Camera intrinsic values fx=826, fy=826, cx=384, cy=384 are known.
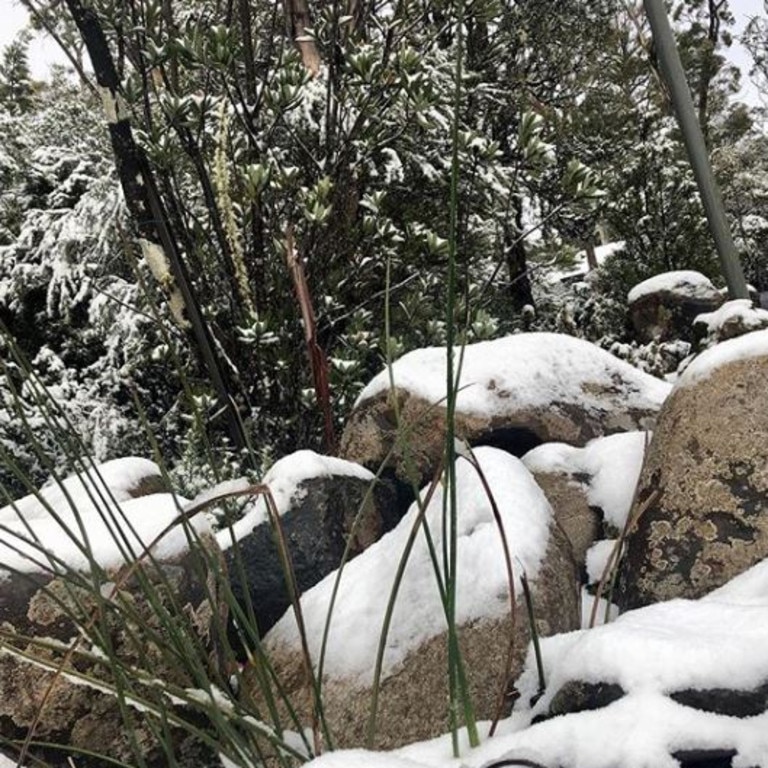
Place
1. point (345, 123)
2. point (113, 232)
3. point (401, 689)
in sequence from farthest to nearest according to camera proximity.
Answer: point (113, 232), point (345, 123), point (401, 689)

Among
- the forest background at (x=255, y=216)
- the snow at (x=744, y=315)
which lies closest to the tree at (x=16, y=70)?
the forest background at (x=255, y=216)

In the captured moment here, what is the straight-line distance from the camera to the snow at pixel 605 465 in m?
2.62

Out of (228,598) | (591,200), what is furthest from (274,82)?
(228,598)

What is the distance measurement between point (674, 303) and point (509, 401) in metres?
5.24

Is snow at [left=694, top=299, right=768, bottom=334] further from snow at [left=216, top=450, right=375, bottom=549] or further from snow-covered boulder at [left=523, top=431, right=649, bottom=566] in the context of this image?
snow at [left=216, top=450, right=375, bottom=549]

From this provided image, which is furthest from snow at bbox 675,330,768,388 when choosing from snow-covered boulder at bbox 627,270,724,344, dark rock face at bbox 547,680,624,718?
snow-covered boulder at bbox 627,270,724,344

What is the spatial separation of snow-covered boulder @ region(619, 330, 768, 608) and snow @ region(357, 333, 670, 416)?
83 centimetres

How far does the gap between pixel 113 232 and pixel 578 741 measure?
470 cm

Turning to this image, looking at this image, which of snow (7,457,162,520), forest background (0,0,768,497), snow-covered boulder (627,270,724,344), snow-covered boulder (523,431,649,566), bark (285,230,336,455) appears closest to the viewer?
bark (285,230,336,455)

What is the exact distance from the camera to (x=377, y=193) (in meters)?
4.41

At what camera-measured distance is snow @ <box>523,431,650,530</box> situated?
2.62m

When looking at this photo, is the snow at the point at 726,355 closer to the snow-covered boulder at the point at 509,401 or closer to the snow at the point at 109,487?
the snow-covered boulder at the point at 509,401

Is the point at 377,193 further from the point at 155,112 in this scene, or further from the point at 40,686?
the point at 40,686

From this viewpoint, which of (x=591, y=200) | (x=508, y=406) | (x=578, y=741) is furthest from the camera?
(x=591, y=200)
